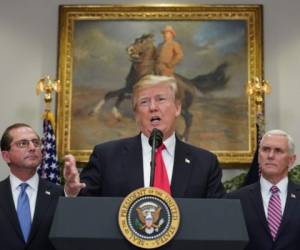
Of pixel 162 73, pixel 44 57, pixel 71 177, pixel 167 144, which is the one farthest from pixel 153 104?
pixel 44 57

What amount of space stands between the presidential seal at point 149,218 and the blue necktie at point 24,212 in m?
1.73

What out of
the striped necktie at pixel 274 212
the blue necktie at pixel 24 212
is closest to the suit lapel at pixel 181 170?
the striped necktie at pixel 274 212

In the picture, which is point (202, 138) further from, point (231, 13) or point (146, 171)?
point (146, 171)

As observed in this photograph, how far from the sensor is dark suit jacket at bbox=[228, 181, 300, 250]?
3840 mm

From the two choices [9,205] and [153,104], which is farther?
[9,205]

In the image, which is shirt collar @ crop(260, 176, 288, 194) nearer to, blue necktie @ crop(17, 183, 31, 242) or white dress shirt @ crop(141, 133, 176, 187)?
white dress shirt @ crop(141, 133, 176, 187)

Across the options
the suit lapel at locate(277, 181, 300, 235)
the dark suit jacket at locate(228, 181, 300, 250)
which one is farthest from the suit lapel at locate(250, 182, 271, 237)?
the suit lapel at locate(277, 181, 300, 235)

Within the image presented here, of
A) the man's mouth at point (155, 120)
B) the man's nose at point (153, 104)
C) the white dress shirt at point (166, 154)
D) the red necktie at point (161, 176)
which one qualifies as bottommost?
the red necktie at point (161, 176)

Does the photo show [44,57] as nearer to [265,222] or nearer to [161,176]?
[265,222]

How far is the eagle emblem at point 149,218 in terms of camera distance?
2.26 m

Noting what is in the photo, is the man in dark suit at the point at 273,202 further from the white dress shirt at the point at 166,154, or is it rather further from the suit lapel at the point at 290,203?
the white dress shirt at the point at 166,154

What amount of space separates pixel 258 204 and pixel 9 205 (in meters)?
1.68

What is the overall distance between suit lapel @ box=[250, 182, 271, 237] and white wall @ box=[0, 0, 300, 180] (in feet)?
11.2

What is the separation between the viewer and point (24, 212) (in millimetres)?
3941
